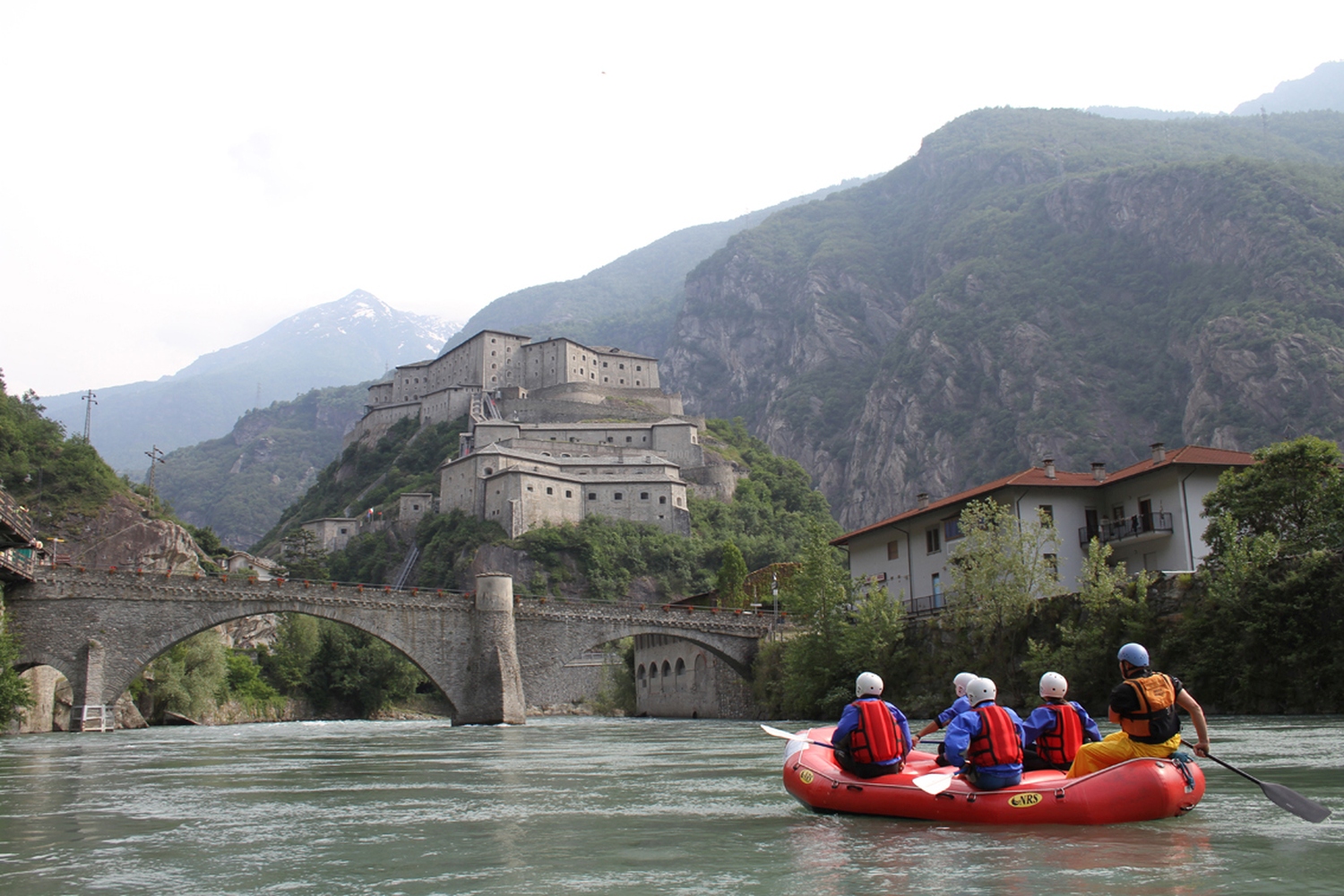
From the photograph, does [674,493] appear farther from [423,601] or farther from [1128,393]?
[1128,393]

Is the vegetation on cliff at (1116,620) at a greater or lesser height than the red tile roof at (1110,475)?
lesser

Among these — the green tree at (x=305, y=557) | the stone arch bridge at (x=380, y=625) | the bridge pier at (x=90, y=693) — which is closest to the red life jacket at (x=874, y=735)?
the stone arch bridge at (x=380, y=625)

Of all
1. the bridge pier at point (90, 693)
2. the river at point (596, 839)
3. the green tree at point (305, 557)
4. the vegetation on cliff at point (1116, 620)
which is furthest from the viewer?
the green tree at point (305, 557)

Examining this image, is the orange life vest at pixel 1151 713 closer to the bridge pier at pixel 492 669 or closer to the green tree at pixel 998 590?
the green tree at pixel 998 590

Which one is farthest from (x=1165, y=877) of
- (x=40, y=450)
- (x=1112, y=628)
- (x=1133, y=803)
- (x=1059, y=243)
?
(x=1059, y=243)

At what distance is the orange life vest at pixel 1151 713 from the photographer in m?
10.9

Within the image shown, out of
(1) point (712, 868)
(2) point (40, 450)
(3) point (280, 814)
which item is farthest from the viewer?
(2) point (40, 450)

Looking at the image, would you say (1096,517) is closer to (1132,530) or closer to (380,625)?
(1132,530)

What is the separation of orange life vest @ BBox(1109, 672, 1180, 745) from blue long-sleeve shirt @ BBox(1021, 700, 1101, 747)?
129cm

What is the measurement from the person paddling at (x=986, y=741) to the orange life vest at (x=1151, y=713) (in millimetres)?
1070

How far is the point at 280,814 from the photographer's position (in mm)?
14516

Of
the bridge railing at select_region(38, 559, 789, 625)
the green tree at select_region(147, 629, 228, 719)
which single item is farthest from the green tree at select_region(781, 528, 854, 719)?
the green tree at select_region(147, 629, 228, 719)

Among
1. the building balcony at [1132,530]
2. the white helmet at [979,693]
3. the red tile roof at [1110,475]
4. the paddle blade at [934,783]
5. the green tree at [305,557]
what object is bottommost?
the paddle blade at [934,783]

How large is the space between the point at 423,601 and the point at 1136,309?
132114 millimetres
